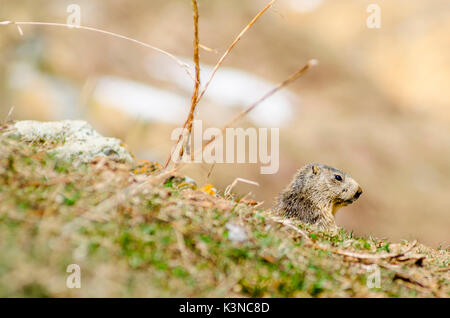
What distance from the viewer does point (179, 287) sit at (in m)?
2.49

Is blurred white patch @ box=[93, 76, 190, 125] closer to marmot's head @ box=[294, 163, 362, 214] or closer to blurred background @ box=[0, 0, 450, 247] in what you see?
blurred background @ box=[0, 0, 450, 247]

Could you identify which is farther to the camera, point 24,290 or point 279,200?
point 279,200

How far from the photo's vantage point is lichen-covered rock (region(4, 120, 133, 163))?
420 cm

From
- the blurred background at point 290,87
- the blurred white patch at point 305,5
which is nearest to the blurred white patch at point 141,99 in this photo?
the blurred background at point 290,87

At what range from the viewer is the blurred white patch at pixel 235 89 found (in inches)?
960

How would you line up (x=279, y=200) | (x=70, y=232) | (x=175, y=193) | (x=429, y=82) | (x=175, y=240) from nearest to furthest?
(x=70, y=232) < (x=175, y=240) < (x=175, y=193) < (x=279, y=200) < (x=429, y=82)

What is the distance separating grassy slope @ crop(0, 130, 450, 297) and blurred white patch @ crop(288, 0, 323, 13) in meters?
37.9

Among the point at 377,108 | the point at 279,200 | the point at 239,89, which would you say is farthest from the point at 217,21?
the point at 279,200

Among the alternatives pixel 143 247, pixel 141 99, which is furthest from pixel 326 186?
pixel 141 99

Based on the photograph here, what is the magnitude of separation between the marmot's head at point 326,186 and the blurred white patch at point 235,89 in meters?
16.4

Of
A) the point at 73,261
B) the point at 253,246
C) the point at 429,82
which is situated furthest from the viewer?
the point at 429,82

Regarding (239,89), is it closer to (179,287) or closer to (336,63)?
(336,63)

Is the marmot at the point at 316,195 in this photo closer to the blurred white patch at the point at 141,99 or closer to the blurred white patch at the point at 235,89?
the blurred white patch at the point at 141,99

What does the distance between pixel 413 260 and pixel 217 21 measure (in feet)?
95.7
